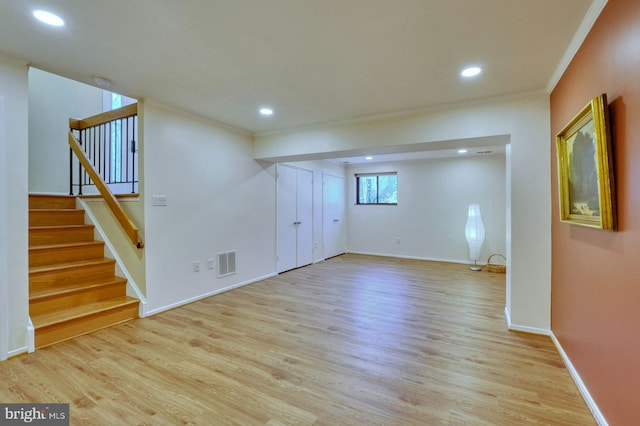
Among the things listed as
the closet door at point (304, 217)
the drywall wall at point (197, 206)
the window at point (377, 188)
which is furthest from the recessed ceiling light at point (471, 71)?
the window at point (377, 188)

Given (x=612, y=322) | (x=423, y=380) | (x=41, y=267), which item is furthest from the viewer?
(x=41, y=267)

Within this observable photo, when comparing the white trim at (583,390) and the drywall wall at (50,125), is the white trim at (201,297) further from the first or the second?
the white trim at (583,390)

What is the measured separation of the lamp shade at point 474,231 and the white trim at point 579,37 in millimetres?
3607

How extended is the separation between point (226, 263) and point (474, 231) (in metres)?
4.70

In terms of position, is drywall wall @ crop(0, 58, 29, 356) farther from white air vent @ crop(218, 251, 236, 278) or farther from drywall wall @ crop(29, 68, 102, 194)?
drywall wall @ crop(29, 68, 102, 194)

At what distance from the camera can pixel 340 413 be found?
1666 mm

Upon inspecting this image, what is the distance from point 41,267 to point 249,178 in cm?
257

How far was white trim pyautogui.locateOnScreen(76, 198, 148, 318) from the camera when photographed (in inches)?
123

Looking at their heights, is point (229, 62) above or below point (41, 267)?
above

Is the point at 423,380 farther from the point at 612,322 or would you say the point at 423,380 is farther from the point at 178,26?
the point at 178,26

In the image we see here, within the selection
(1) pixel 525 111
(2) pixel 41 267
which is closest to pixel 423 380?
(1) pixel 525 111

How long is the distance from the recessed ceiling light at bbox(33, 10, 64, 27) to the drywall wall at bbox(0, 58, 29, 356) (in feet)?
2.77

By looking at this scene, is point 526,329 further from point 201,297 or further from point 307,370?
point 201,297

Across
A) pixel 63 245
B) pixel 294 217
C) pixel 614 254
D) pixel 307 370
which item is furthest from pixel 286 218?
pixel 614 254
